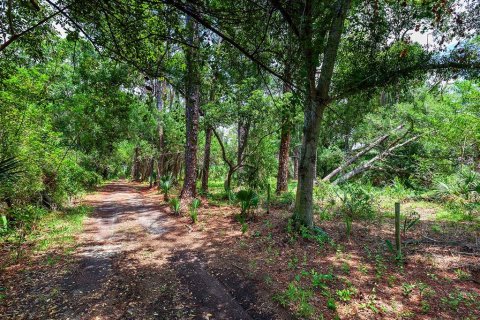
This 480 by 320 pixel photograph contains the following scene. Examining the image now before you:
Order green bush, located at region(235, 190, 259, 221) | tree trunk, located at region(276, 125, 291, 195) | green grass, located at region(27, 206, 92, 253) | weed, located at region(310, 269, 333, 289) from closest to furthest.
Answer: weed, located at region(310, 269, 333, 289) < green grass, located at region(27, 206, 92, 253) < green bush, located at region(235, 190, 259, 221) < tree trunk, located at region(276, 125, 291, 195)

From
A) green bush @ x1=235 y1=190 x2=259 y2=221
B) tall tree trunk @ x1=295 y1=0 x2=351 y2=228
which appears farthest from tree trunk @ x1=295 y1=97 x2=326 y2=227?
green bush @ x1=235 y1=190 x2=259 y2=221

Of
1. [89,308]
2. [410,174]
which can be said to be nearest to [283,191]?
[410,174]

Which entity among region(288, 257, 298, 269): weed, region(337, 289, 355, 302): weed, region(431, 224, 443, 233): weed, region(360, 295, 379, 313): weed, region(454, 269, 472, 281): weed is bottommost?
region(360, 295, 379, 313): weed

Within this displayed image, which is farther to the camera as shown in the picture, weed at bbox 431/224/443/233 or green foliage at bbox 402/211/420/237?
weed at bbox 431/224/443/233

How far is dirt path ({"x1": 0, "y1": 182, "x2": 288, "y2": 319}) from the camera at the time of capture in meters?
3.39

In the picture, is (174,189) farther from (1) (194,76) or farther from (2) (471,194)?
(2) (471,194)

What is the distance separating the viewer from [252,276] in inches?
173

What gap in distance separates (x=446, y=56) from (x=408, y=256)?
3.82 metres

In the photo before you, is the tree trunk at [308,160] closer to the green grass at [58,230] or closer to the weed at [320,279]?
the weed at [320,279]

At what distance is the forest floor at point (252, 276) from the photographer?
346 centimetres

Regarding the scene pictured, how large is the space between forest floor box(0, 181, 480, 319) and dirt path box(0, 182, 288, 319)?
0.02 m

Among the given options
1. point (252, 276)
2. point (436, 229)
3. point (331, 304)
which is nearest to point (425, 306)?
point (331, 304)

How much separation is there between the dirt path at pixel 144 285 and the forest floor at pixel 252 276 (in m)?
0.02

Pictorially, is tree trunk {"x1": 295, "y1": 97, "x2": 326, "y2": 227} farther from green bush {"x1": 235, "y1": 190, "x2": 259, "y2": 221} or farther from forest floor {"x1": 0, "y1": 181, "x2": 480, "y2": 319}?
green bush {"x1": 235, "y1": 190, "x2": 259, "y2": 221}
